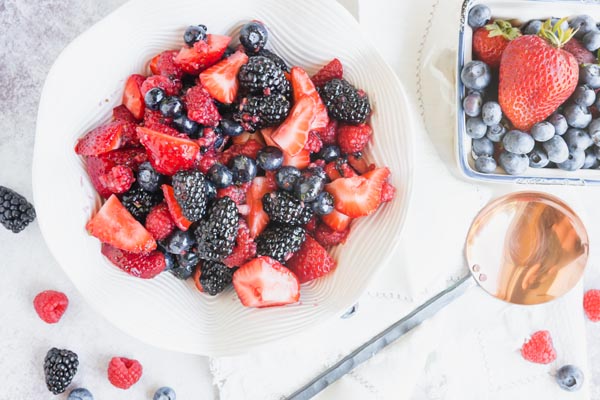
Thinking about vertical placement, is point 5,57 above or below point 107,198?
above

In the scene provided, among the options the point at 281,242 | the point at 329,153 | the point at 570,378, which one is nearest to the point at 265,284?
the point at 281,242

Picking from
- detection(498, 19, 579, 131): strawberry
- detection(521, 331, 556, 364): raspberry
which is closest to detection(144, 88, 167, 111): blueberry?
detection(498, 19, 579, 131): strawberry

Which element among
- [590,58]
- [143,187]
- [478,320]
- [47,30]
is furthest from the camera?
[478,320]

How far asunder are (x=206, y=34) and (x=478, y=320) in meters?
1.02

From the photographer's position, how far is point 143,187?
47.8 inches

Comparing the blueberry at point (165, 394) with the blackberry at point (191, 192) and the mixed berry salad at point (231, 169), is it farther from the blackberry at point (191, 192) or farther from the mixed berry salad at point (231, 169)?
the blackberry at point (191, 192)

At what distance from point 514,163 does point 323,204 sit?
1.53ft

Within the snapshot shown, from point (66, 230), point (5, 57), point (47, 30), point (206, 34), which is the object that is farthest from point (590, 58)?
point (5, 57)

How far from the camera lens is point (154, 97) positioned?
118cm

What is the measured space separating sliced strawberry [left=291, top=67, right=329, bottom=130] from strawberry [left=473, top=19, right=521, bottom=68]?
0.44 m

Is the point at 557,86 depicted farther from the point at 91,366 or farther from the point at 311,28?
the point at 91,366

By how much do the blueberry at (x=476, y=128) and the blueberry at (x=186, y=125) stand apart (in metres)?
0.62

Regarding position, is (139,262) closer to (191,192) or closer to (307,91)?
(191,192)

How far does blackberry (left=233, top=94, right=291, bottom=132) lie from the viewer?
3.87 ft
